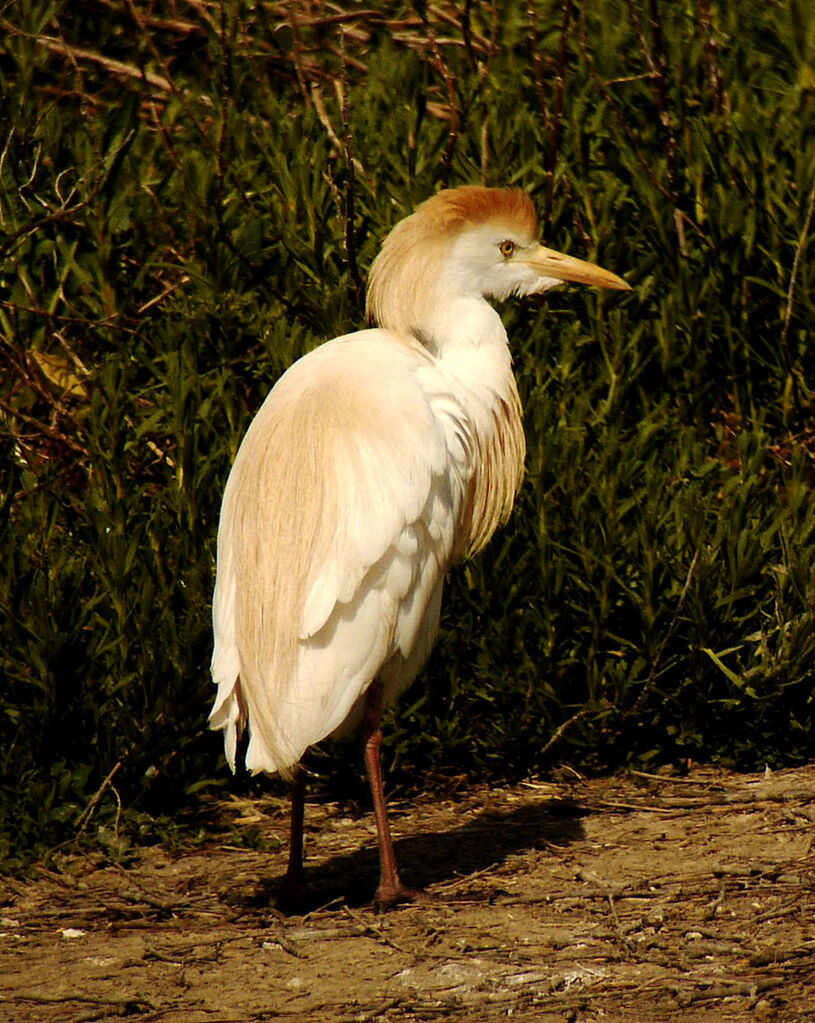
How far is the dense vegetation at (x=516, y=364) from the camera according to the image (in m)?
4.02

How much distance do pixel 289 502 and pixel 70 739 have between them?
1.17 metres

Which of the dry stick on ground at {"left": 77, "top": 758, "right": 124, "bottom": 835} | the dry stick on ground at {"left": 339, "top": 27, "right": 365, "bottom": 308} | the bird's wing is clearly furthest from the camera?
the dry stick on ground at {"left": 339, "top": 27, "right": 365, "bottom": 308}

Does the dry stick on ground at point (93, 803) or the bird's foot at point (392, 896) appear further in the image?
the dry stick on ground at point (93, 803)

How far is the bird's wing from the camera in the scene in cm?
324

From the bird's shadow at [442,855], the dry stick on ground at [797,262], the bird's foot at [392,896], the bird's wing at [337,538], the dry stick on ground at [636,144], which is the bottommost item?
the bird's shadow at [442,855]

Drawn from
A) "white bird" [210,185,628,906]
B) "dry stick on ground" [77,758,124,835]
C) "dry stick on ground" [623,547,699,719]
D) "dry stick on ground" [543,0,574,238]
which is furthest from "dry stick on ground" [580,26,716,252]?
"dry stick on ground" [77,758,124,835]

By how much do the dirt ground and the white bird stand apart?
0.88 ft

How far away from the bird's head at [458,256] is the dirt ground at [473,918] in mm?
1476

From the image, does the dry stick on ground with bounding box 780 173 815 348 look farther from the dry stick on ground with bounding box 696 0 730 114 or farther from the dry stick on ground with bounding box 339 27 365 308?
the dry stick on ground with bounding box 339 27 365 308

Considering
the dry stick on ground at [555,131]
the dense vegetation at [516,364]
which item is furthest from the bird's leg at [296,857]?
the dry stick on ground at [555,131]

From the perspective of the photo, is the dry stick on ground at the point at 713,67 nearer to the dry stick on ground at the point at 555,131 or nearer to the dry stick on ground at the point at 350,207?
the dry stick on ground at the point at 555,131

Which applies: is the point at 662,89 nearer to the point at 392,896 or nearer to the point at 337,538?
the point at 337,538

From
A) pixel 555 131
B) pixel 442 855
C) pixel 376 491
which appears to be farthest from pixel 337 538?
pixel 555 131

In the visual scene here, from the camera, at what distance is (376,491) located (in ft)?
10.8
